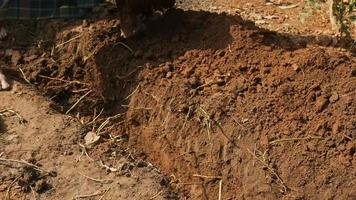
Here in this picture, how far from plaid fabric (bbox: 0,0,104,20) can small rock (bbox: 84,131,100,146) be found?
1255 millimetres

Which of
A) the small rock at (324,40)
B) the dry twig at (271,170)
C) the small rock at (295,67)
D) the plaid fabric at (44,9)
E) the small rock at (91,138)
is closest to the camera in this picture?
the dry twig at (271,170)

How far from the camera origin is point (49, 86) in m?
4.48

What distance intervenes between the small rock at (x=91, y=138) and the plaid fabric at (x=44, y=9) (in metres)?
1.25

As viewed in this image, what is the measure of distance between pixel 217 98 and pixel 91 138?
2.89 feet

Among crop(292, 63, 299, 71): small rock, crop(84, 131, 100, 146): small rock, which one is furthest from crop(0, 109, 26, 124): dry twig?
crop(292, 63, 299, 71): small rock

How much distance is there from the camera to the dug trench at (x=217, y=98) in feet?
12.0

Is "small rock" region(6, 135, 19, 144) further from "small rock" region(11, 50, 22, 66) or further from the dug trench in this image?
"small rock" region(11, 50, 22, 66)

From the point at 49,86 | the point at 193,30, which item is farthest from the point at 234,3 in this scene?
the point at 49,86

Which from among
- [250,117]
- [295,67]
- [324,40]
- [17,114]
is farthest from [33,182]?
[324,40]

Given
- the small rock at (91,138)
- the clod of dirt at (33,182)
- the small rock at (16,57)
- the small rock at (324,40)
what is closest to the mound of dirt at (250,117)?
the small rock at (91,138)

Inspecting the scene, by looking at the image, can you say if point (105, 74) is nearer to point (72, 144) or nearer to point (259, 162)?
point (72, 144)

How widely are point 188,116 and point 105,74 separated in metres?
0.79

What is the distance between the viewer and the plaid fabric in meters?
5.01

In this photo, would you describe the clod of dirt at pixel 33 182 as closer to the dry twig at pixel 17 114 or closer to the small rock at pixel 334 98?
the dry twig at pixel 17 114
